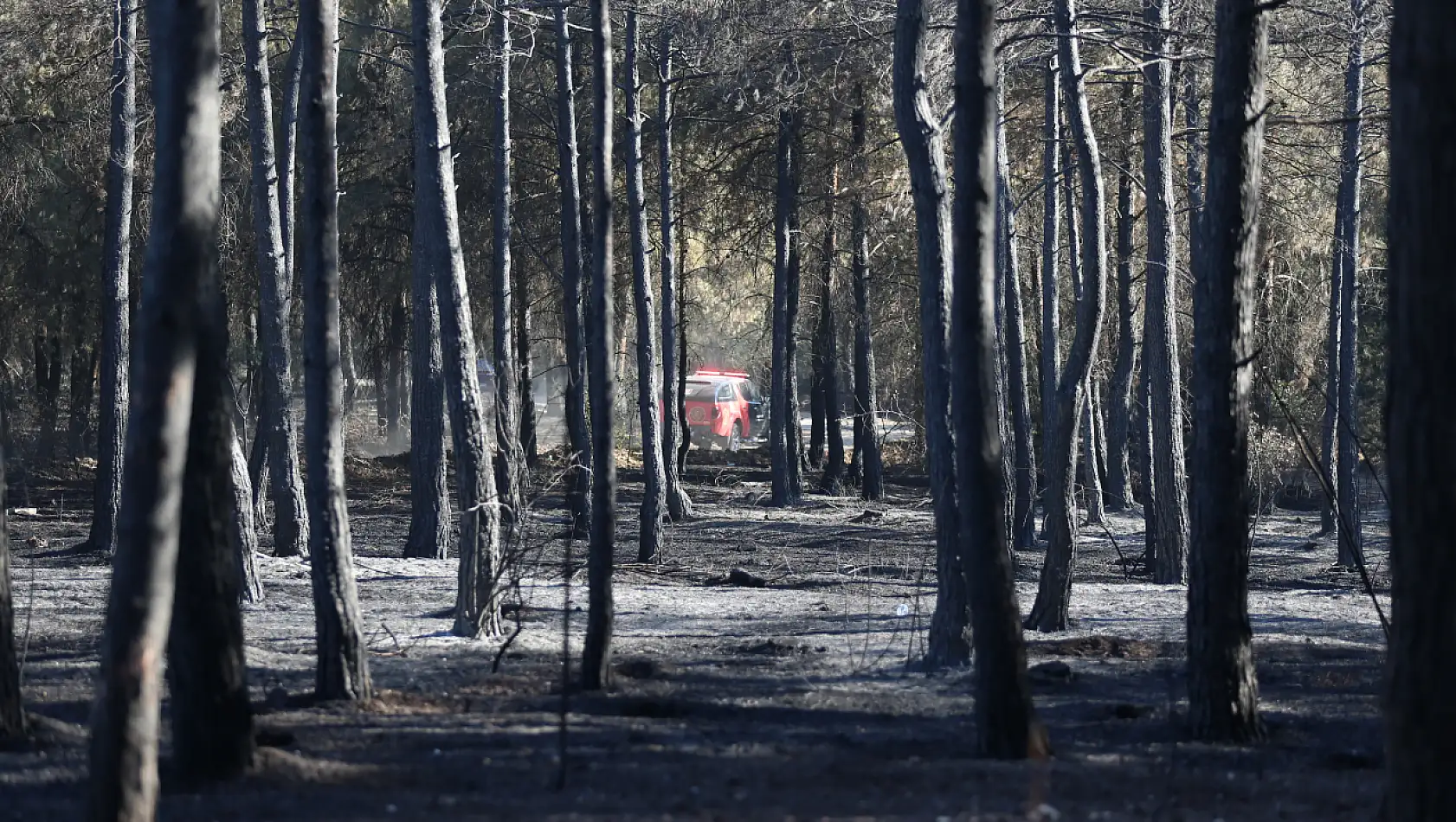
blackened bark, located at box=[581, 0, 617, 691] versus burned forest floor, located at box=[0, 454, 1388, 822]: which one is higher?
blackened bark, located at box=[581, 0, 617, 691]

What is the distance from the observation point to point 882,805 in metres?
6.44

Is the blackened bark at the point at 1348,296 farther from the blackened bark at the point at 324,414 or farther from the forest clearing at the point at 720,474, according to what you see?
the blackened bark at the point at 324,414

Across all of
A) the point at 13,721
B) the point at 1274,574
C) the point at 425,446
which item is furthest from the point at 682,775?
the point at 1274,574

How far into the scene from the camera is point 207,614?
22.1ft

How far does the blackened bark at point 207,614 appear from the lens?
6668 mm

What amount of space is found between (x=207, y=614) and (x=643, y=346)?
13550 mm

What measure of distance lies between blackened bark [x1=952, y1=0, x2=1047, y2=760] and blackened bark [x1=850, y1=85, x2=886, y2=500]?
16.4 m

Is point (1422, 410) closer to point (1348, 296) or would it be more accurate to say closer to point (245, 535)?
point (245, 535)

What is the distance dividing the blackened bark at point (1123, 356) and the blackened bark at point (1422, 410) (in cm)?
1355

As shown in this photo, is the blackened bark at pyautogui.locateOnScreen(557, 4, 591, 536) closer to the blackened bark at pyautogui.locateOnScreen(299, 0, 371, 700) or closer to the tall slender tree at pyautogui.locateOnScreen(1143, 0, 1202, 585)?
the tall slender tree at pyautogui.locateOnScreen(1143, 0, 1202, 585)

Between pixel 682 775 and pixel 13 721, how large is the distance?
11.3ft

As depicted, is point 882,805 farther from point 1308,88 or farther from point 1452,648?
point 1308,88

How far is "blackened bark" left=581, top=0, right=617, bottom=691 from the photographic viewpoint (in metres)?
9.60

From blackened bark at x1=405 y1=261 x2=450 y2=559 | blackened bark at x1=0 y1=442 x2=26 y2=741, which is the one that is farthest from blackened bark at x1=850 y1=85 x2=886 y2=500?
blackened bark at x1=0 y1=442 x2=26 y2=741
